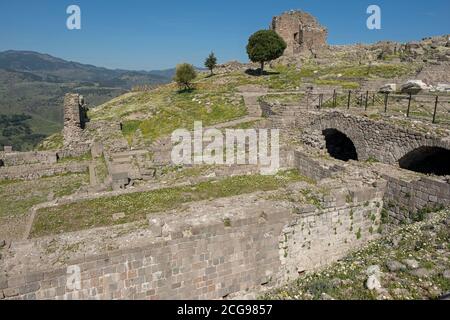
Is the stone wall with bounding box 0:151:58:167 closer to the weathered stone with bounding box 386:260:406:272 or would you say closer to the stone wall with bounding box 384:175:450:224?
the stone wall with bounding box 384:175:450:224

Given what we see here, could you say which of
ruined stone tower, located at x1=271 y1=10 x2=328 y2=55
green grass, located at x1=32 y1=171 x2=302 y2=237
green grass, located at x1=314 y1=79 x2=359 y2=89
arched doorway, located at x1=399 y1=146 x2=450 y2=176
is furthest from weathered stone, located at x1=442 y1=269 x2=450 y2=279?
ruined stone tower, located at x1=271 y1=10 x2=328 y2=55

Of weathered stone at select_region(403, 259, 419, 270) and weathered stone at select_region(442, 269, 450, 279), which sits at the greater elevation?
weathered stone at select_region(442, 269, 450, 279)

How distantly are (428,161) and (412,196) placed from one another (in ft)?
14.5

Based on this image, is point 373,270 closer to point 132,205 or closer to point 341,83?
point 132,205

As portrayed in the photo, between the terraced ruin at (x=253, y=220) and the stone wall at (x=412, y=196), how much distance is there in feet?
0.11

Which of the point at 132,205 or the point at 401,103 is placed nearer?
the point at 132,205

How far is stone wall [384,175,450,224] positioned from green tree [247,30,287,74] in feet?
127

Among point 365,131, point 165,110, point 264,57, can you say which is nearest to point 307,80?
point 264,57

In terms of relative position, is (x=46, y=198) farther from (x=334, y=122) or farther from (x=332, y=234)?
(x=334, y=122)

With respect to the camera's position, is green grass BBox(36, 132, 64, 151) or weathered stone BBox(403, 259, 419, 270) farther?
green grass BBox(36, 132, 64, 151)

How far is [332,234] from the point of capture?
10.4 metres

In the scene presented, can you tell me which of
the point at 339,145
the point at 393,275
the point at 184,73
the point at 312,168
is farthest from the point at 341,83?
the point at 393,275

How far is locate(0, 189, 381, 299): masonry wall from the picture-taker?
7391 millimetres

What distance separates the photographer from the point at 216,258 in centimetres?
866
